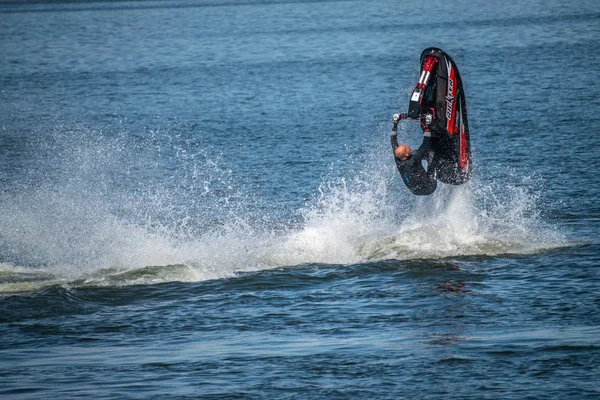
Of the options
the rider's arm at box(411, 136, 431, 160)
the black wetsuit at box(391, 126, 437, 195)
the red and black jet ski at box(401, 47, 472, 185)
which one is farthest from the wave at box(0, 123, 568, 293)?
the rider's arm at box(411, 136, 431, 160)

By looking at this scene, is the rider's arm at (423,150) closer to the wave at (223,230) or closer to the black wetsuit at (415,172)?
the black wetsuit at (415,172)

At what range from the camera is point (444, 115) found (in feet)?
55.5

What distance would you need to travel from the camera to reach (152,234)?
19188 mm

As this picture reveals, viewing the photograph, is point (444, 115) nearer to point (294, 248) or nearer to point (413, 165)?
point (413, 165)

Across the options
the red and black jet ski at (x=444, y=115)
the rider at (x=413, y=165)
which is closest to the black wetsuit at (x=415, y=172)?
the rider at (x=413, y=165)

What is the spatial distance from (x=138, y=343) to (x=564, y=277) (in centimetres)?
646

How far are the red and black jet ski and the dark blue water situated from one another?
1.25 m

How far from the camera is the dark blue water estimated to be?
1227 cm

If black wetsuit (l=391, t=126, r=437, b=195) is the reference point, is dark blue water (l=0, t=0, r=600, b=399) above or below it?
below

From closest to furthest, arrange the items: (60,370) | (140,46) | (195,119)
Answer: (60,370), (195,119), (140,46)

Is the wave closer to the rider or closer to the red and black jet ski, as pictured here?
the red and black jet ski

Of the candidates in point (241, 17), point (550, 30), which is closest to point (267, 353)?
point (550, 30)

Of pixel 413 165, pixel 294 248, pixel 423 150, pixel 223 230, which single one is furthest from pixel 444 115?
pixel 223 230

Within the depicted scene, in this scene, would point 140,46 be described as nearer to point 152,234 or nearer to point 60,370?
point 152,234
